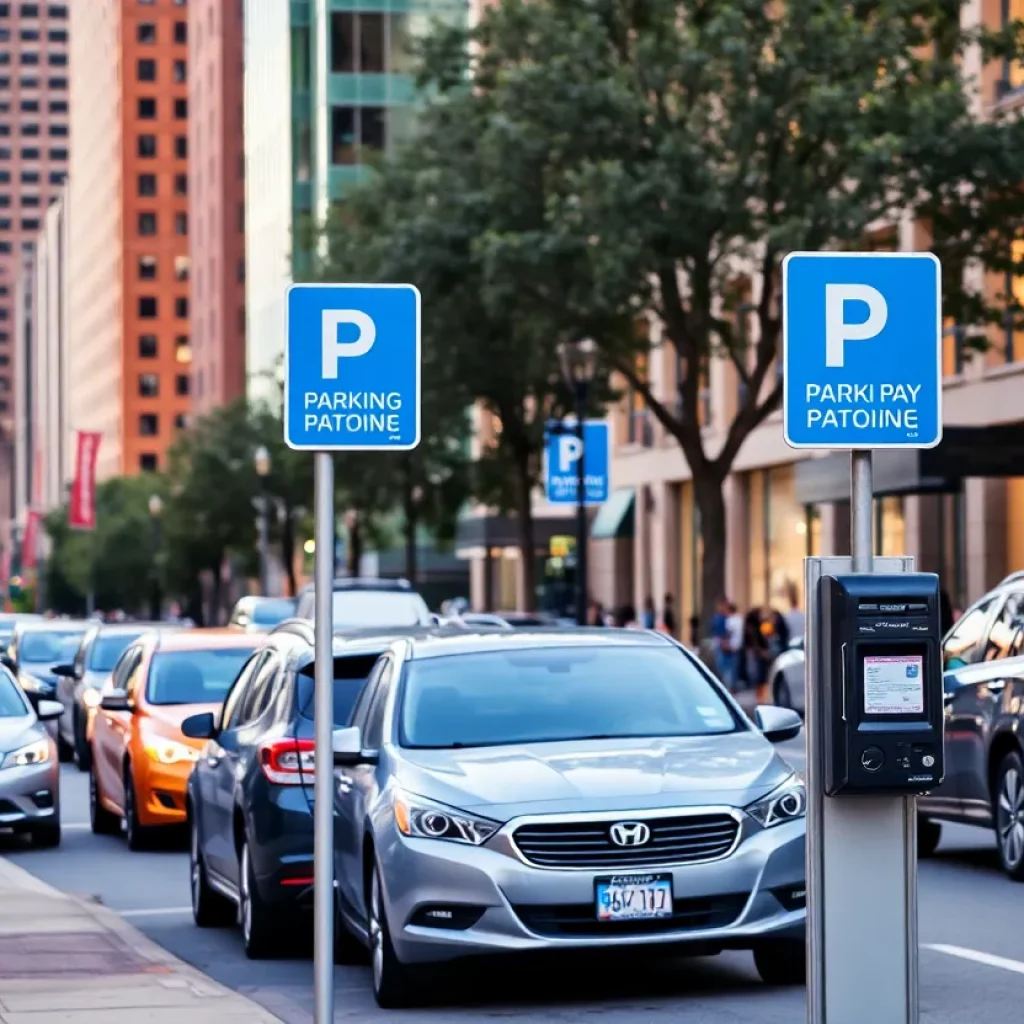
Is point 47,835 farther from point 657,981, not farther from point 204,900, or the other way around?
point 657,981

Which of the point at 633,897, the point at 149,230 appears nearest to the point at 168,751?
the point at 633,897

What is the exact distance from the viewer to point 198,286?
148 metres

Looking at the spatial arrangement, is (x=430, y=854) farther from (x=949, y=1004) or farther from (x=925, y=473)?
(x=925, y=473)

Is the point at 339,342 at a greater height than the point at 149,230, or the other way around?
the point at 149,230

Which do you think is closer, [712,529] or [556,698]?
[556,698]

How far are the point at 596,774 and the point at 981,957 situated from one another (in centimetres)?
239

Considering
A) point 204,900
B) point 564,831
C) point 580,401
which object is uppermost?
point 580,401

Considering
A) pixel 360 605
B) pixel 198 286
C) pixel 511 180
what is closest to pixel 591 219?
pixel 511 180

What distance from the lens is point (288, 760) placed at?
12.6 meters

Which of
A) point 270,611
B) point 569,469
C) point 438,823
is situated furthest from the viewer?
point 270,611

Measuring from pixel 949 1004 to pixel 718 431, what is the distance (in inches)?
1703

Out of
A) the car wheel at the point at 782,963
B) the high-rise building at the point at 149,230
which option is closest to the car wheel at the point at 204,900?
the car wheel at the point at 782,963

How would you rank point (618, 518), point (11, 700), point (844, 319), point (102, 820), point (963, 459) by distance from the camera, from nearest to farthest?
point (844, 319), point (11, 700), point (102, 820), point (963, 459), point (618, 518)

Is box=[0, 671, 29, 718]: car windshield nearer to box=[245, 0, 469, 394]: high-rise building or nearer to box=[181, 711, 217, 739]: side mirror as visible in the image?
box=[181, 711, 217, 739]: side mirror
